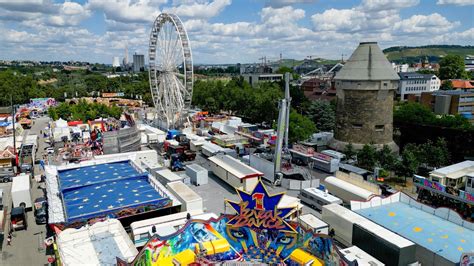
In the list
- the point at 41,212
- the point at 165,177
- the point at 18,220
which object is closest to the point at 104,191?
the point at 41,212

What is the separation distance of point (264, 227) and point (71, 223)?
1245 cm

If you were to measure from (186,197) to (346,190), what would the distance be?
12274 millimetres

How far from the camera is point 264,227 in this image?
47.7ft

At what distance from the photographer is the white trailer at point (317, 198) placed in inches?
990

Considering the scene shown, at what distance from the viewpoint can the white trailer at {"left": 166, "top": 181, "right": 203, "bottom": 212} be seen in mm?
23781

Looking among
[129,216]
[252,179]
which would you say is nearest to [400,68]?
[252,179]

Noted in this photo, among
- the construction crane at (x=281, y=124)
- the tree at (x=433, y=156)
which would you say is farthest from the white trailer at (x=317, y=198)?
the tree at (x=433, y=156)

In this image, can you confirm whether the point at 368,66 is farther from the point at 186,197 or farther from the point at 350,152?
the point at 186,197

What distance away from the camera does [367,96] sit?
1582 inches

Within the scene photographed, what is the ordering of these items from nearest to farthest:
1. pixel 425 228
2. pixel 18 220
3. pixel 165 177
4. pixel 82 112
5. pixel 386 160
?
pixel 425 228
pixel 18 220
pixel 165 177
pixel 386 160
pixel 82 112

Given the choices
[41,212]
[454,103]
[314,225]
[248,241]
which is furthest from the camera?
[454,103]

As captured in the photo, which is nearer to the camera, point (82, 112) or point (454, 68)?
point (82, 112)

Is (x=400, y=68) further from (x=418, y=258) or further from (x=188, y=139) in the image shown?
(x=418, y=258)

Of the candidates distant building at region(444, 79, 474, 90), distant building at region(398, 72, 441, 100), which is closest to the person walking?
distant building at region(398, 72, 441, 100)
